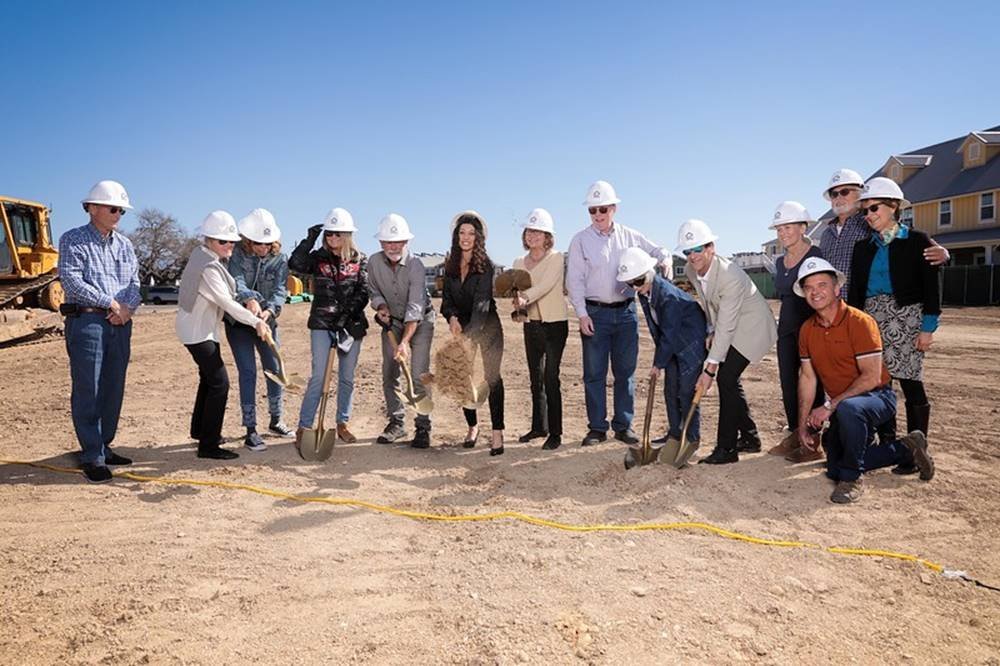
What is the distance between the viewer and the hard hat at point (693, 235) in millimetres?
4949

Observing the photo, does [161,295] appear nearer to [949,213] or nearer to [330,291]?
[330,291]

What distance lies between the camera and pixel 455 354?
17.9ft

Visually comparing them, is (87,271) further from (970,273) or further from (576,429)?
(970,273)

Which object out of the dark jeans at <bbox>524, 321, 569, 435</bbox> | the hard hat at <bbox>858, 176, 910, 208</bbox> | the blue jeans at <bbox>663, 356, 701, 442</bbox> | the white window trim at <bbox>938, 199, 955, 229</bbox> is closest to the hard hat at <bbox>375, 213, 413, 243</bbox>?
the dark jeans at <bbox>524, 321, 569, 435</bbox>

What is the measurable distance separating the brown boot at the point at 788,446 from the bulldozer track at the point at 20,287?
15.3 meters

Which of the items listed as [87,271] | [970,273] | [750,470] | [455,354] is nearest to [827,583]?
[750,470]

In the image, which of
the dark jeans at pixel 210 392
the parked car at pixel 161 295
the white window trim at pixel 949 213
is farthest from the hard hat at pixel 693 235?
the parked car at pixel 161 295

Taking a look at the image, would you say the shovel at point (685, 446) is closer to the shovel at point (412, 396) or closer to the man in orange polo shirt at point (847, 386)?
the man in orange polo shirt at point (847, 386)

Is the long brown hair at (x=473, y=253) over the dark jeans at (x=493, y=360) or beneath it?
over

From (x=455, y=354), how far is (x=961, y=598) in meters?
3.70

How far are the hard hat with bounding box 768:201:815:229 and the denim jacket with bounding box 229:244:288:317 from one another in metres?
4.31

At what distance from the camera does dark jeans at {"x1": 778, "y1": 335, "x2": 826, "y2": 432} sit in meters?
5.32

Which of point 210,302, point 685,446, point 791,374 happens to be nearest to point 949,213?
point 791,374

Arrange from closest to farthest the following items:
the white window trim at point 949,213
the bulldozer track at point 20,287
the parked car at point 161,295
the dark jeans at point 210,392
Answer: the dark jeans at point 210,392 → the bulldozer track at point 20,287 → the white window trim at point 949,213 → the parked car at point 161,295
